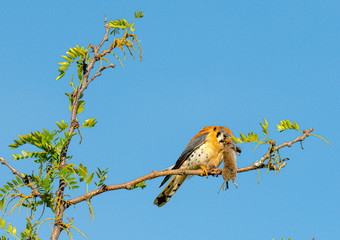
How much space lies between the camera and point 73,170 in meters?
3.07

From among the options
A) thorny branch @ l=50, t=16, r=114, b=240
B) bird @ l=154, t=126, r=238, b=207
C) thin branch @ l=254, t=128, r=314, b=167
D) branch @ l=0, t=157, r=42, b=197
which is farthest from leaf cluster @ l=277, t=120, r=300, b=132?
bird @ l=154, t=126, r=238, b=207

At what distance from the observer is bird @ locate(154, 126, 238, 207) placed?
6.29 metres

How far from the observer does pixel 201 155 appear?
20.9 feet

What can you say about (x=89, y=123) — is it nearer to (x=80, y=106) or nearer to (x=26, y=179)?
(x=80, y=106)

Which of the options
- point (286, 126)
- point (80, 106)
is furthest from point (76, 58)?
point (286, 126)

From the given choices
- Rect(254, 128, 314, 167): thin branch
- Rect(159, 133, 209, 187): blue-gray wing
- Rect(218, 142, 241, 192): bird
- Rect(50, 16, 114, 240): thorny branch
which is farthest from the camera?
Rect(159, 133, 209, 187): blue-gray wing

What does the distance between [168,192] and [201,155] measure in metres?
0.75

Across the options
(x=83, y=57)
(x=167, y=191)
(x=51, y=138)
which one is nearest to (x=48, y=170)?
(x=51, y=138)

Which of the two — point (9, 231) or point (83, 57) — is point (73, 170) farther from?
point (83, 57)

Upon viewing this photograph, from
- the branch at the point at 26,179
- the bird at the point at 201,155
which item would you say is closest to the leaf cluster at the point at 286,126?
the branch at the point at 26,179

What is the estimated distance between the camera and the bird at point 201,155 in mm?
6289

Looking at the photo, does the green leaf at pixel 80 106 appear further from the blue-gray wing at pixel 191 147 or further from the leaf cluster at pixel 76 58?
the blue-gray wing at pixel 191 147

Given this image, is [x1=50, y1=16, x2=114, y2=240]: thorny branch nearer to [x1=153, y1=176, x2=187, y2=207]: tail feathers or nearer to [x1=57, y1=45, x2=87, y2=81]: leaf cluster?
[x1=57, y1=45, x2=87, y2=81]: leaf cluster

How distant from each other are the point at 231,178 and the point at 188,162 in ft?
8.18
